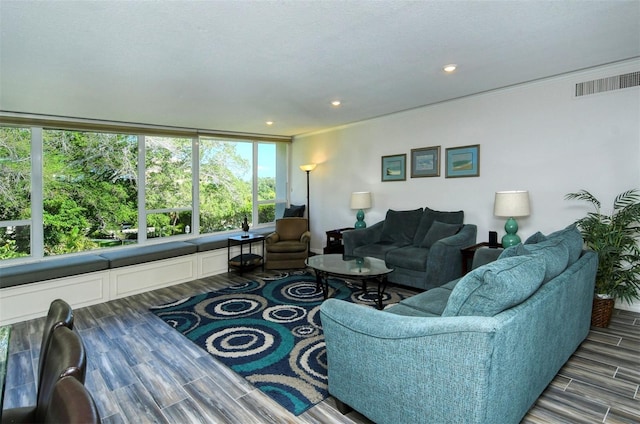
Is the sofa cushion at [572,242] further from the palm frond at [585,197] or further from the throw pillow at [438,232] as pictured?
the throw pillow at [438,232]

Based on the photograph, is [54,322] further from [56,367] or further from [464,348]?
[464,348]

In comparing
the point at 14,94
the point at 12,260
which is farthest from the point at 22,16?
the point at 12,260

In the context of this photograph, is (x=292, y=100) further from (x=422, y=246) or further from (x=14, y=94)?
(x=14, y=94)

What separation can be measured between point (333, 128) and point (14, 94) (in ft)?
14.1

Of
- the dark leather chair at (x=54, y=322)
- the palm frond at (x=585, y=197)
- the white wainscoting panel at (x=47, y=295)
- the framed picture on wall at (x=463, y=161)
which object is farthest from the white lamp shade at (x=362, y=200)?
the dark leather chair at (x=54, y=322)

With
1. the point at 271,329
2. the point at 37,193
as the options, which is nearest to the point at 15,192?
the point at 37,193

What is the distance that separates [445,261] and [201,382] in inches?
110

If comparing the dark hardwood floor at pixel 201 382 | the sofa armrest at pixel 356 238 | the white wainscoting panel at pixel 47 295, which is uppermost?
the sofa armrest at pixel 356 238

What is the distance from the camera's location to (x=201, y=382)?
7.55 ft

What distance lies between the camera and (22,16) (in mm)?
1997

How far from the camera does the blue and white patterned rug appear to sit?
2264mm

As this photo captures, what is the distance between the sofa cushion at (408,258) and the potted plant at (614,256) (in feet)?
5.18

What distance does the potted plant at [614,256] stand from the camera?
2.89m

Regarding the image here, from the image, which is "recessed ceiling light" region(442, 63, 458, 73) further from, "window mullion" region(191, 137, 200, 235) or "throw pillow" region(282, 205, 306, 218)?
"window mullion" region(191, 137, 200, 235)
